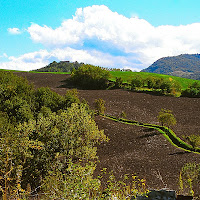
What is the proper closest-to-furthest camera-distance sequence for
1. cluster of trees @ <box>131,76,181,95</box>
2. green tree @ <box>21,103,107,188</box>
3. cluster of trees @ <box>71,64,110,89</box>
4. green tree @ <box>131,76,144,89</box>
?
green tree @ <box>21,103,107,188</box>, cluster of trees @ <box>131,76,181,95</box>, green tree @ <box>131,76,144,89</box>, cluster of trees @ <box>71,64,110,89</box>

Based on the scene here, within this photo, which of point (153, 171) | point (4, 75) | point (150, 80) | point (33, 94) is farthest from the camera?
point (150, 80)

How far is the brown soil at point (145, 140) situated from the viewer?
820 inches

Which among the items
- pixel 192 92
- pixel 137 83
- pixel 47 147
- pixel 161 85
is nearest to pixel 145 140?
pixel 47 147

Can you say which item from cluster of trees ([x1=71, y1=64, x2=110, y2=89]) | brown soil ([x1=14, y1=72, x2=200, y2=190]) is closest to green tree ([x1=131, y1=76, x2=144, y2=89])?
brown soil ([x1=14, y1=72, x2=200, y2=190])

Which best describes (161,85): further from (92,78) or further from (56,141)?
(56,141)

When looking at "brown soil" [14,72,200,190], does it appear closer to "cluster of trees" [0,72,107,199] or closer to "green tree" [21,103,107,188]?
"cluster of trees" [0,72,107,199]

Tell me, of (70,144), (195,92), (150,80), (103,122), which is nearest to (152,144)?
(103,122)

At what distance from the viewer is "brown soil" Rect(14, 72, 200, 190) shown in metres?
20.8

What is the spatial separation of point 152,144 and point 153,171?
318 inches

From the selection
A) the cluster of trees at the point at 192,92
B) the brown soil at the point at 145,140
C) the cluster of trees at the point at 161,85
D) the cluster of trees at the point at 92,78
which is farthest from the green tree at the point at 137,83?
the cluster of trees at the point at 192,92

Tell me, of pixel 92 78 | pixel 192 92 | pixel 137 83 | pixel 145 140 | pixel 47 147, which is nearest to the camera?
pixel 47 147

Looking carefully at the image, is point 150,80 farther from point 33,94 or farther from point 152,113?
point 33,94

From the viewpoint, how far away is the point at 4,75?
40094 mm

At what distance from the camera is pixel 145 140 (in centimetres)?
2981
